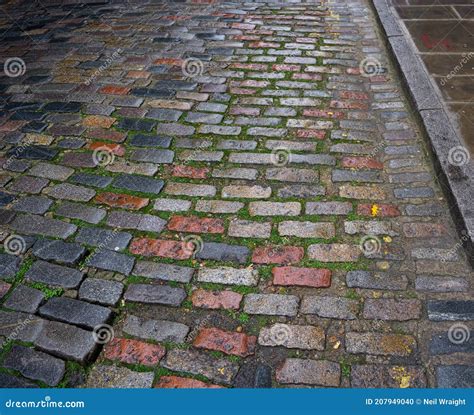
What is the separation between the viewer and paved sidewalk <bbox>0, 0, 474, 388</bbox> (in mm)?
2268

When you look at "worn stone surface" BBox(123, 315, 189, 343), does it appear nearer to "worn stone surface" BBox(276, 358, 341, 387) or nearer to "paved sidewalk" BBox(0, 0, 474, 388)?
"paved sidewalk" BBox(0, 0, 474, 388)

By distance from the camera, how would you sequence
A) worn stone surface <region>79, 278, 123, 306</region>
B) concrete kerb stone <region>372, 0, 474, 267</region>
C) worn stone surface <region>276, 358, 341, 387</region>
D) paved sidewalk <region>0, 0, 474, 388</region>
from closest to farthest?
1. worn stone surface <region>276, 358, 341, 387</region>
2. paved sidewalk <region>0, 0, 474, 388</region>
3. worn stone surface <region>79, 278, 123, 306</region>
4. concrete kerb stone <region>372, 0, 474, 267</region>

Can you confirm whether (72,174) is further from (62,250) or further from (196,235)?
(196,235)

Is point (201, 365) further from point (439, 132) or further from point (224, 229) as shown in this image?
point (439, 132)

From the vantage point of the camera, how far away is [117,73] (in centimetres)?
482

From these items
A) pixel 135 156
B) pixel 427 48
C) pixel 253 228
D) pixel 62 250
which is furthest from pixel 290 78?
pixel 62 250

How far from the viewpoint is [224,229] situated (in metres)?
2.97

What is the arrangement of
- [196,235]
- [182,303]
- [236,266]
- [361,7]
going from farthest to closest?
[361,7], [196,235], [236,266], [182,303]

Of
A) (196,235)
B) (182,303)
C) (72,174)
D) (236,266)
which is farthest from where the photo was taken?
(72,174)

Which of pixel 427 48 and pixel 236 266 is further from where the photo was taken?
pixel 427 48

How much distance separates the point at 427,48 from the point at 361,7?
1.96 m

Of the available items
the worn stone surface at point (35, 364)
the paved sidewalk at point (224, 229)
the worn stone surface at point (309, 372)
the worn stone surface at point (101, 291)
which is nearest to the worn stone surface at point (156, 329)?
the paved sidewalk at point (224, 229)

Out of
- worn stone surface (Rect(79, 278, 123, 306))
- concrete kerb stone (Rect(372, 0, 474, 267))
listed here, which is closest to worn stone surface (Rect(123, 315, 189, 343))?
worn stone surface (Rect(79, 278, 123, 306))

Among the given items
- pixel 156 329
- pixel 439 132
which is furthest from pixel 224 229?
pixel 439 132
